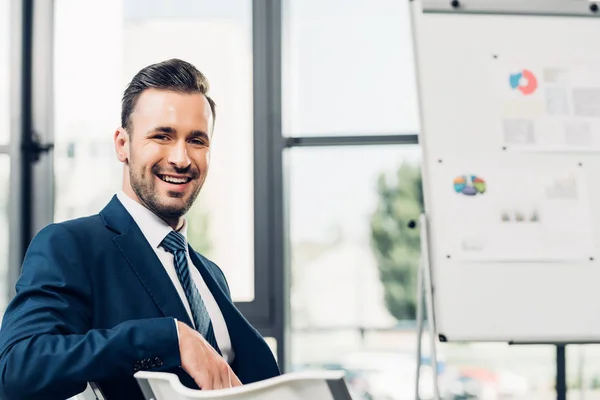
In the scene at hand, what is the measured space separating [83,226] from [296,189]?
4.71ft

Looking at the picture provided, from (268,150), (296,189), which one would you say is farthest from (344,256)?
(268,150)

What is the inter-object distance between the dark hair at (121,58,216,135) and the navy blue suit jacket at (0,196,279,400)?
0.73 ft

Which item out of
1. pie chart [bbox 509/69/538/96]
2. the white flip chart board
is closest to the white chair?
the white flip chart board

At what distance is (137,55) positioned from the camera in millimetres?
2945

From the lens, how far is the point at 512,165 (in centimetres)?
223

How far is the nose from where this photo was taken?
5.28ft

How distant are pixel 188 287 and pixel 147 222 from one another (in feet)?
0.54

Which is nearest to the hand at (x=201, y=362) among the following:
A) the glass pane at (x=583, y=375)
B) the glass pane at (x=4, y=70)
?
the glass pane at (x=583, y=375)

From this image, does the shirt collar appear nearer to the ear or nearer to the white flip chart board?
the ear

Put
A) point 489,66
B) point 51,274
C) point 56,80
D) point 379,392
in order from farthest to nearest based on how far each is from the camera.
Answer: point 56,80, point 379,392, point 489,66, point 51,274

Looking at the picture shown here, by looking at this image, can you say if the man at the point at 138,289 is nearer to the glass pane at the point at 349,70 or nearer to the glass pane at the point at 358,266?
the glass pane at the point at 358,266

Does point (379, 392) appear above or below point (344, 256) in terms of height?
below

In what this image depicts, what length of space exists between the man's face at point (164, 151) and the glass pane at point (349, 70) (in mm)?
1270

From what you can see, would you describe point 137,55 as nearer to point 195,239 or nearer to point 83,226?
point 195,239
